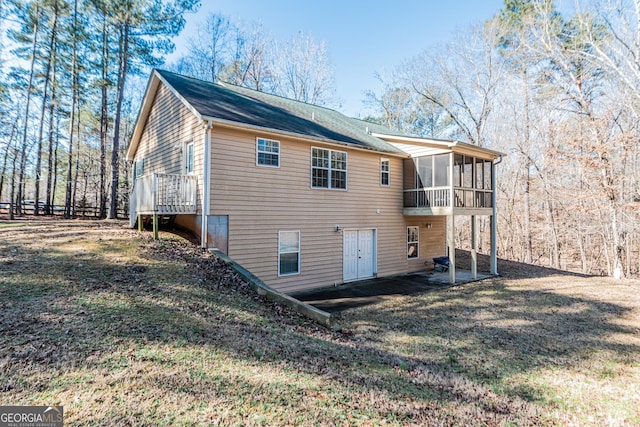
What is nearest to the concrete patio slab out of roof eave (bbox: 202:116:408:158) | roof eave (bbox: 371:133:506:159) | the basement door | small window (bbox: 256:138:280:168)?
the basement door

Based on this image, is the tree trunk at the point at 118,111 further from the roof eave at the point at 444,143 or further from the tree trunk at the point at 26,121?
the roof eave at the point at 444,143

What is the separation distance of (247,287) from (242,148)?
13.4ft

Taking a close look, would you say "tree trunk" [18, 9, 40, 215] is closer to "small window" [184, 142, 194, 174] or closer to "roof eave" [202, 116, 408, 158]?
"small window" [184, 142, 194, 174]

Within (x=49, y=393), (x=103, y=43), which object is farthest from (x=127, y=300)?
(x=103, y=43)

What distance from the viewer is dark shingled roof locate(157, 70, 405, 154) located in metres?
9.39

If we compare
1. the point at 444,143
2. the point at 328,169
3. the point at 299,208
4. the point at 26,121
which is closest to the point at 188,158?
the point at 299,208

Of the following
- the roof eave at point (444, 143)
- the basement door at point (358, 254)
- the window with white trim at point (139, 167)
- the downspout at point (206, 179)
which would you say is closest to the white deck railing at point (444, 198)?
the roof eave at point (444, 143)

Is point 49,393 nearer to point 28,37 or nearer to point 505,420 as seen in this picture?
point 505,420

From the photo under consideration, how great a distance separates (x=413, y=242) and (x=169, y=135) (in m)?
10.7

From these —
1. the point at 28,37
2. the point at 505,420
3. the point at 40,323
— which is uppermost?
the point at 28,37

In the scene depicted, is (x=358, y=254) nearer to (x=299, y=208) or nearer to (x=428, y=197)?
(x=299, y=208)

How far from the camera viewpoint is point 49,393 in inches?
118

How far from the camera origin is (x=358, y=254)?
1198cm

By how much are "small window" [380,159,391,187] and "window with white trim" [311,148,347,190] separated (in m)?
2.00
